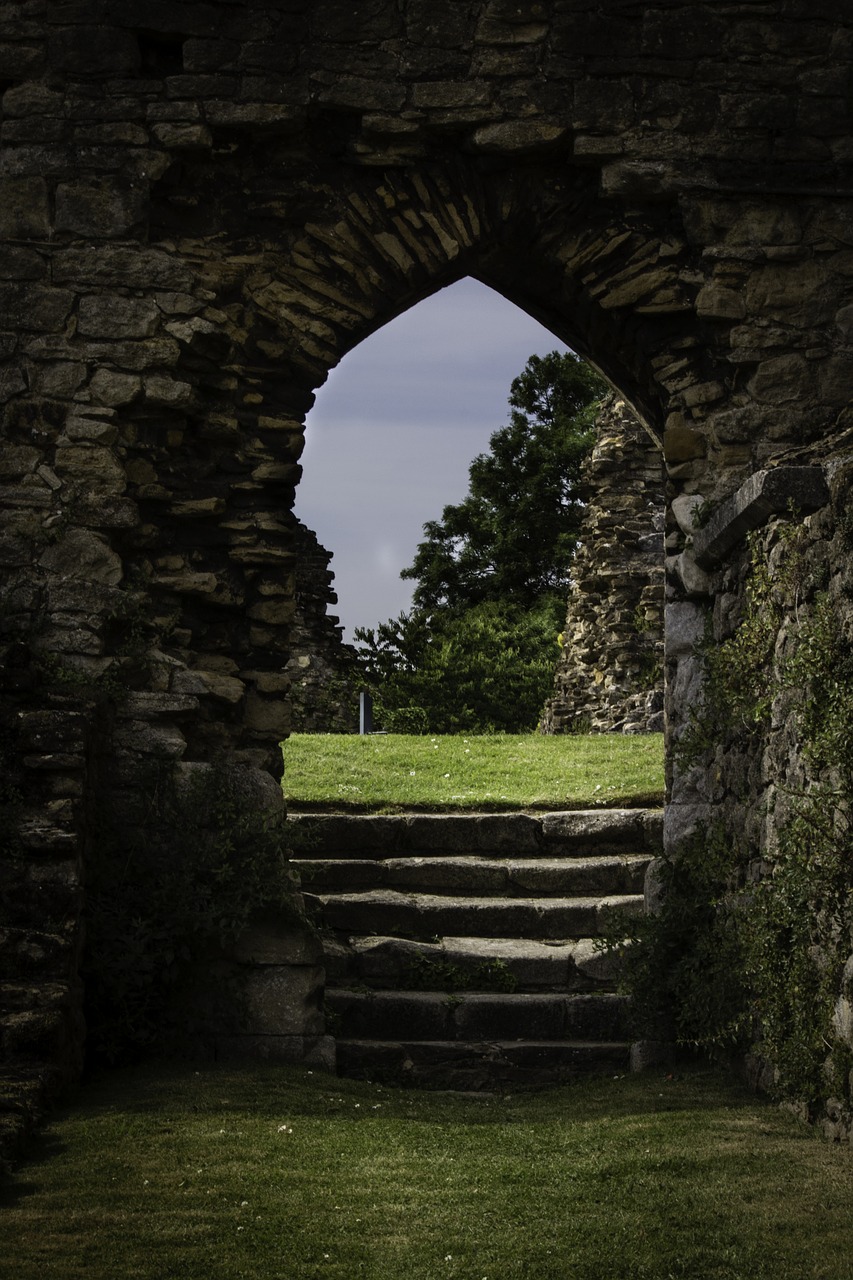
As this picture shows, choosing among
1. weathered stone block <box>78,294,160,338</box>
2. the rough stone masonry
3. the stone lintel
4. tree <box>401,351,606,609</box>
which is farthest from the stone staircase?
tree <box>401,351,606,609</box>

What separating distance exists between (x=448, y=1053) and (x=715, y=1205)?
2.64 metres

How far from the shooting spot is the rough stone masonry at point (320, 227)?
273 inches

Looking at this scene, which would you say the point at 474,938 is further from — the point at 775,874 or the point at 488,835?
the point at 775,874

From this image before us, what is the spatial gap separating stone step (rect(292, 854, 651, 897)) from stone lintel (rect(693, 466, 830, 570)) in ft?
6.79

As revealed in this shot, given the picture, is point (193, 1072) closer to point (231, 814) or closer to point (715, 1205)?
point (231, 814)

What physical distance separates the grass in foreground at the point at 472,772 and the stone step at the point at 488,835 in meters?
0.46

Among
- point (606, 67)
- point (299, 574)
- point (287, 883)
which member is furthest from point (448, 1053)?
point (299, 574)

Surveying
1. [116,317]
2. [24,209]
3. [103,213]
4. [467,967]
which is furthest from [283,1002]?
[24,209]

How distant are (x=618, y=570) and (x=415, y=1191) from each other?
11.3m

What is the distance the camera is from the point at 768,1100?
5.13 m

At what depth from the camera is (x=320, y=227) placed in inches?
280

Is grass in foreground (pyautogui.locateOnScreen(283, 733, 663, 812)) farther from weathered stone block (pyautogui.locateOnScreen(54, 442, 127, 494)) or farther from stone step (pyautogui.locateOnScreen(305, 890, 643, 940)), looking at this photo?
weathered stone block (pyautogui.locateOnScreen(54, 442, 127, 494))

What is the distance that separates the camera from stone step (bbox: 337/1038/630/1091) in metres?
6.24

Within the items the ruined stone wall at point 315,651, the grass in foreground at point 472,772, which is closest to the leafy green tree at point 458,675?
the ruined stone wall at point 315,651
